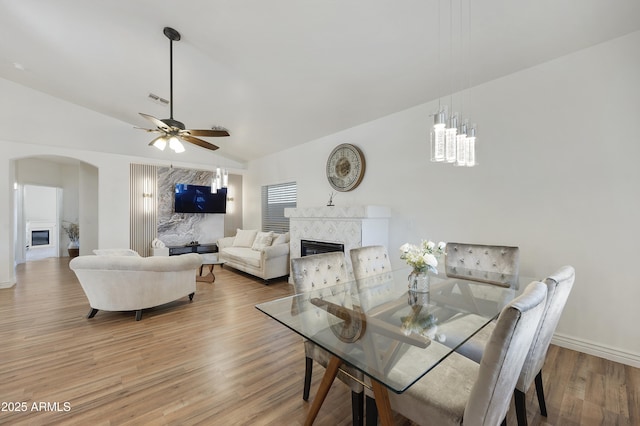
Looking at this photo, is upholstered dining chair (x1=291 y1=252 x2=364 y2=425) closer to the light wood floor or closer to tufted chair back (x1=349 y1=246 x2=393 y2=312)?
tufted chair back (x1=349 y1=246 x2=393 y2=312)

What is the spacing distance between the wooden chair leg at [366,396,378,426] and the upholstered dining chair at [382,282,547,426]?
9 cm

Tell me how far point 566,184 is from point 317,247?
3306mm

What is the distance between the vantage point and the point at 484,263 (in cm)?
255

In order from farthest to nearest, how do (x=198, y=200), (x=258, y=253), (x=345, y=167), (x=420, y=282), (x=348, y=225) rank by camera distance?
(x=198, y=200) → (x=258, y=253) → (x=345, y=167) → (x=348, y=225) → (x=420, y=282)

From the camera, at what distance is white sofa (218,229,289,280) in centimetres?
487

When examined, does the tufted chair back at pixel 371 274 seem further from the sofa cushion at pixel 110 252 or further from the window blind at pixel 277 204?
the sofa cushion at pixel 110 252

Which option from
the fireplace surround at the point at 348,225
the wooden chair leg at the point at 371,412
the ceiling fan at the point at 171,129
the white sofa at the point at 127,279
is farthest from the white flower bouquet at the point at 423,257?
the white sofa at the point at 127,279

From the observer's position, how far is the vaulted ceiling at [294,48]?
2.21m

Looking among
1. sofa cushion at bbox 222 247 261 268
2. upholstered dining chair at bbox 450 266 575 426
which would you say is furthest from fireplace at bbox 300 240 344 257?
upholstered dining chair at bbox 450 266 575 426

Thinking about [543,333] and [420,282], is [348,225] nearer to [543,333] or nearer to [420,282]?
[420,282]

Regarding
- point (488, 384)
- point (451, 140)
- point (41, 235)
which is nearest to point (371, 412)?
point (488, 384)

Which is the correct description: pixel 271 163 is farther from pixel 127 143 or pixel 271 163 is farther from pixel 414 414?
pixel 414 414

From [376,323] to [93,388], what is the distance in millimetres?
2210

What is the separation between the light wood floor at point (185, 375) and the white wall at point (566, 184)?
0.57 m
